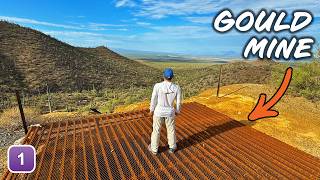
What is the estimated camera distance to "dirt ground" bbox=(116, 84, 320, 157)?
327 inches

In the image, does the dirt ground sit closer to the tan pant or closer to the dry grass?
the tan pant

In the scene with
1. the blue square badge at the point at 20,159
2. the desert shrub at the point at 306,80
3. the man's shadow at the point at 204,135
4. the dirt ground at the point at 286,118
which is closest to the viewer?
the blue square badge at the point at 20,159

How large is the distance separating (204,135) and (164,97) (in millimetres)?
2250

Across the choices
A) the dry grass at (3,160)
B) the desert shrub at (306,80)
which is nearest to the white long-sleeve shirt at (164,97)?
the dry grass at (3,160)

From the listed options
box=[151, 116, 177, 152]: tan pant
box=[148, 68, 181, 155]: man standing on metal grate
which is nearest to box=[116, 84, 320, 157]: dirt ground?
box=[151, 116, 177, 152]: tan pant

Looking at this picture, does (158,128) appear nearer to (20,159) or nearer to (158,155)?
(158,155)

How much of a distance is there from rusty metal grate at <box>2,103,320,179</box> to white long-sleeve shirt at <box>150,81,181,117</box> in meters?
1.01

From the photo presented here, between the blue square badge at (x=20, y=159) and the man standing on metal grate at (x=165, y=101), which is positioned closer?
the blue square badge at (x=20, y=159)

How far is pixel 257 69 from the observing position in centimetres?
3434

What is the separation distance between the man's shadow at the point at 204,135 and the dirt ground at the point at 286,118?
4.36ft

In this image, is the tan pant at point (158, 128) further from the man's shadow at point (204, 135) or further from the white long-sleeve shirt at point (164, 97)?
the man's shadow at point (204, 135)

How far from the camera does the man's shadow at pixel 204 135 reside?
6.58 metres

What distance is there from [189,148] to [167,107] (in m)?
1.32

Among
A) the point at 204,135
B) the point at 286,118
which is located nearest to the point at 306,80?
the point at 286,118
